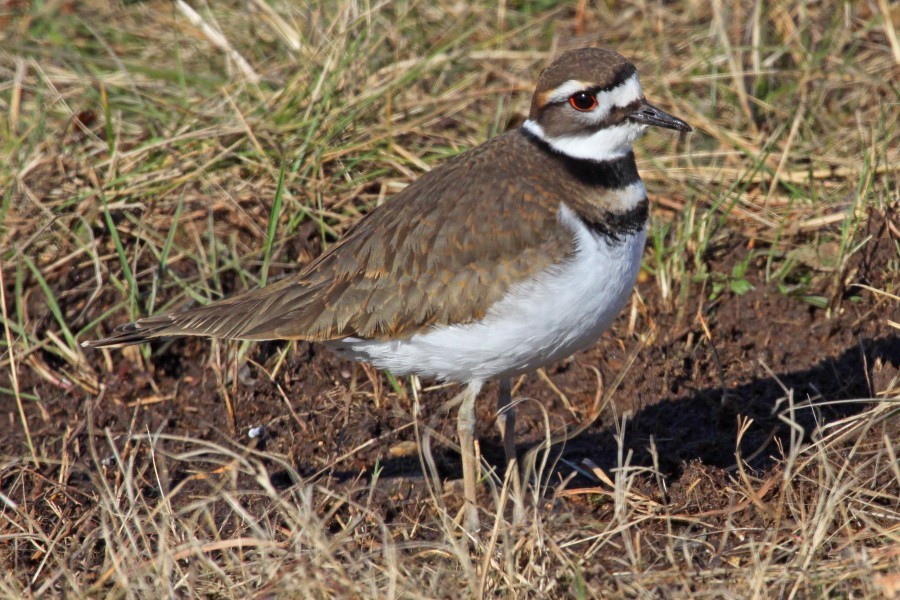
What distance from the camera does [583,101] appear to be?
4.47m

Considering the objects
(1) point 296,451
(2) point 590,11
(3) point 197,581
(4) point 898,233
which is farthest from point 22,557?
(2) point 590,11

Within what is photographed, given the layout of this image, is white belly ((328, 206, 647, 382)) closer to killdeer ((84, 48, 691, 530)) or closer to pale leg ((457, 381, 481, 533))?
killdeer ((84, 48, 691, 530))

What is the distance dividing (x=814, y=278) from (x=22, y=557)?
12.7ft

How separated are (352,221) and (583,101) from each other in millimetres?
1777

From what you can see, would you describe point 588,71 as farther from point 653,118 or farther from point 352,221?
A: point 352,221

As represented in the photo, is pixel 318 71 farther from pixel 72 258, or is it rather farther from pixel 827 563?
pixel 827 563

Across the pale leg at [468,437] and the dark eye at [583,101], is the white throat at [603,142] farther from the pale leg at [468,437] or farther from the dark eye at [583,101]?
the pale leg at [468,437]

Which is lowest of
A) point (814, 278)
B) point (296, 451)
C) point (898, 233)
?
point (296, 451)

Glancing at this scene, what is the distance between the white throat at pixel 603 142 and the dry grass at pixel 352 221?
123 centimetres

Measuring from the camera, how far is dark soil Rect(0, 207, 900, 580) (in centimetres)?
497

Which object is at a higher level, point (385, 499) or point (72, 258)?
A: point (72, 258)

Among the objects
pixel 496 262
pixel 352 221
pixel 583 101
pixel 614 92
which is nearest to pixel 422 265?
pixel 496 262

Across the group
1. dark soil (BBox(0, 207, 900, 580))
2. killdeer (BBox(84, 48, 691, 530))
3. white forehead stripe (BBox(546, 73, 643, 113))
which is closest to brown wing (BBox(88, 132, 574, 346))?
killdeer (BBox(84, 48, 691, 530))

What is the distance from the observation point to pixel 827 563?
358 centimetres
